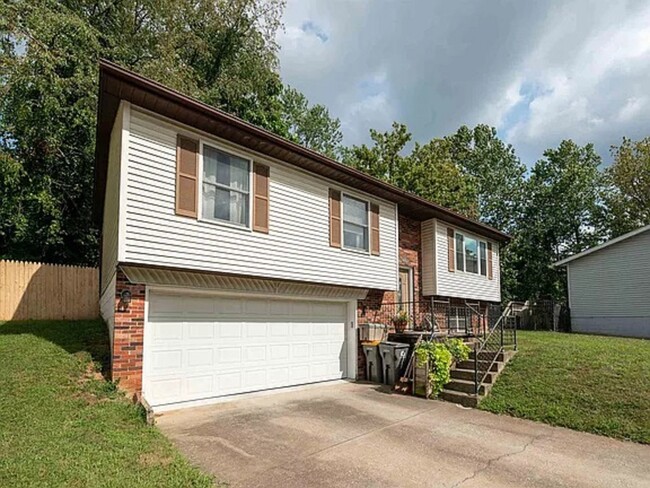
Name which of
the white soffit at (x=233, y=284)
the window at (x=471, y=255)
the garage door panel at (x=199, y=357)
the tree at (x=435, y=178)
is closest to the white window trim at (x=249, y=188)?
the white soffit at (x=233, y=284)

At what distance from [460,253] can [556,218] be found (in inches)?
859

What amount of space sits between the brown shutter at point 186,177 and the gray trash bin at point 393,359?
19.3 ft

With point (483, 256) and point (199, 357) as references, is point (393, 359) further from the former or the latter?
point (483, 256)

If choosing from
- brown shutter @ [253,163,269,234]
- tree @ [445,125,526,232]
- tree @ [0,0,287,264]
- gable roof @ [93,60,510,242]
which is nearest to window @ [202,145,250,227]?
brown shutter @ [253,163,269,234]

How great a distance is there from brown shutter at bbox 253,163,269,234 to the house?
18546 millimetres

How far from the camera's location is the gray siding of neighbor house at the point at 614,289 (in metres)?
19.9

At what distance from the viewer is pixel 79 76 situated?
16.2m

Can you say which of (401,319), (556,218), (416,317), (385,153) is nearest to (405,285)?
(416,317)

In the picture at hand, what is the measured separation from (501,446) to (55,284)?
44.0 ft

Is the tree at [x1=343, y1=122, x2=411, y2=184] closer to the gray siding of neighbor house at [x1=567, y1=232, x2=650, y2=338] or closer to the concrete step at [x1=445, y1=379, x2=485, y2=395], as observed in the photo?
the gray siding of neighbor house at [x1=567, y1=232, x2=650, y2=338]

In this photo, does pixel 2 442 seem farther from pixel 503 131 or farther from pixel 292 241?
pixel 503 131

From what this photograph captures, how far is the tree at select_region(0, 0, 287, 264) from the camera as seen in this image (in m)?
15.3

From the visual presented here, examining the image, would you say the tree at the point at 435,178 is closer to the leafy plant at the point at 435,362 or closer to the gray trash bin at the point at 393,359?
the gray trash bin at the point at 393,359

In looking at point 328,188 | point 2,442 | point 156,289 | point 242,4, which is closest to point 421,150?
point 242,4
